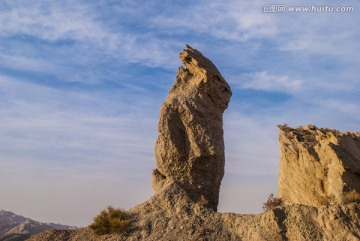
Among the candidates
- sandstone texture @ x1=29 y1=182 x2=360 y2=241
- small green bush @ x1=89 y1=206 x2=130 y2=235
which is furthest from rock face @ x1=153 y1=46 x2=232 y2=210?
small green bush @ x1=89 y1=206 x2=130 y2=235

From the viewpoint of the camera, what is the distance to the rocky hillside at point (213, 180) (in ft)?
59.0

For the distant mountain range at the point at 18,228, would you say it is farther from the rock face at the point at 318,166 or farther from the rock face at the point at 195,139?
the rock face at the point at 318,166

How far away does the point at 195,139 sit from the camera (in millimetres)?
21672

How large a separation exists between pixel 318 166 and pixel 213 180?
4.76m

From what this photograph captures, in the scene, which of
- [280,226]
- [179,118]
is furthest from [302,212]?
[179,118]

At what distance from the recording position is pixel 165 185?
71.9ft

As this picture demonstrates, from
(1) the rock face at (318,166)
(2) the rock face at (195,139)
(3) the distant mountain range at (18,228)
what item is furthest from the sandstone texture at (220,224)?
(3) the distant mountain range at (18,228)

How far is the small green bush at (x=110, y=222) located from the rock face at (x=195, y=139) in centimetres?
230

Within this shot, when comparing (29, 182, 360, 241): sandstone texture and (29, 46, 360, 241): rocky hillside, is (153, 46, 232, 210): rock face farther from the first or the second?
(29, 182, 360, 241): sandstone texture

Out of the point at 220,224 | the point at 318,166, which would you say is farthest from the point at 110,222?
the point at 318,166

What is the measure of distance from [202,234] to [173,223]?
1542 mm

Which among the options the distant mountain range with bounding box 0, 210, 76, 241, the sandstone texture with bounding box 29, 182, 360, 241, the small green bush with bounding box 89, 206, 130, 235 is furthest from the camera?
the distant mountain range with bounding box 0, 210, 76, 241

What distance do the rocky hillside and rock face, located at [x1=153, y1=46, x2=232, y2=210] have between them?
46mm

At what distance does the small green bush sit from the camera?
20453 mm
